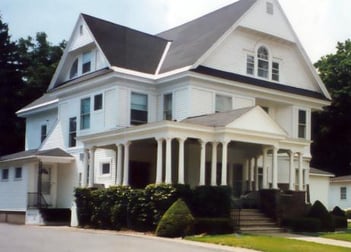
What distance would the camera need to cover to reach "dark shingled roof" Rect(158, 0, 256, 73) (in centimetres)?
3094

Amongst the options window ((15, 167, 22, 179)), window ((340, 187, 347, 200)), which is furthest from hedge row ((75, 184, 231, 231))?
window ((340, 187, 347, 200))

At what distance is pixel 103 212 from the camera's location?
1097 inches

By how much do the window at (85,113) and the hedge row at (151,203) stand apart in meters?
6.19

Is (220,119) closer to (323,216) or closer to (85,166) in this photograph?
(323,216)

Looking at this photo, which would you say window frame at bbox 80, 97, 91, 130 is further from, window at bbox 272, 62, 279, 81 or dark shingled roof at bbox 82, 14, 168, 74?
window at bbox 272, 62, 279, 81

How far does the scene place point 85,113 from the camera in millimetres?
33375

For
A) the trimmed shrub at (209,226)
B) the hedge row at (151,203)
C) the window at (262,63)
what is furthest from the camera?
the window at (262,63)

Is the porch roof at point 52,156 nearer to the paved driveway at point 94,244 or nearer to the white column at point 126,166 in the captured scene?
the white column at point 126,166

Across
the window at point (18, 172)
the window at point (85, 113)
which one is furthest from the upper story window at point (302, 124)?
the window at point (18, 172)

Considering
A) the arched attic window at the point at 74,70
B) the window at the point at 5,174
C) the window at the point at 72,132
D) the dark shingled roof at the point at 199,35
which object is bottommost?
the window at the point at 5,174

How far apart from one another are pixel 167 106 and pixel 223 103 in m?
2.91

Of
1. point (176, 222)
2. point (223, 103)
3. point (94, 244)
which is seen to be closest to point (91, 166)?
point (223, 103)

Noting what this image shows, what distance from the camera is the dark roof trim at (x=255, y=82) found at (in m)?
30.4

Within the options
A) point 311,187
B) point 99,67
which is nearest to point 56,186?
point 99,67
